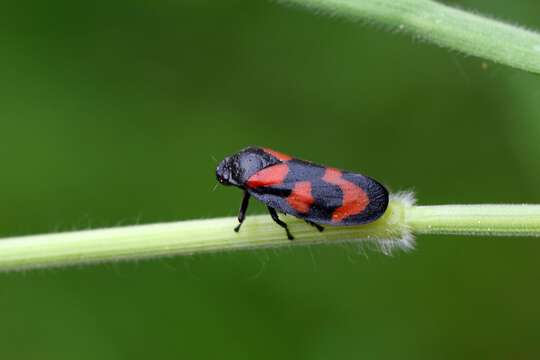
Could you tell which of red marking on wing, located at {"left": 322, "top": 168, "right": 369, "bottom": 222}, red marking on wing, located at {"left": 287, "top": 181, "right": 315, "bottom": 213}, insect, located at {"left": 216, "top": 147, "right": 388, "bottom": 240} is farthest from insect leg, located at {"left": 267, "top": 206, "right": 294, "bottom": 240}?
red marking on wing, located at {"left": 322, "top": 168, "right": 369, "bottom": 222}

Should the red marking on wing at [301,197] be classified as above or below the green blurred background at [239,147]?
above

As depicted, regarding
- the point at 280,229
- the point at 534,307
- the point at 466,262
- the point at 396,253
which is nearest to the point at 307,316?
the point at 396,253

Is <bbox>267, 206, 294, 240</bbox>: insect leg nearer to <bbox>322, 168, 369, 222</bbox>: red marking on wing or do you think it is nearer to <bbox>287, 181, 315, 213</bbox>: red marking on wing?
<bbox>287, 181, 315, 213</bbox>: red marking on wing

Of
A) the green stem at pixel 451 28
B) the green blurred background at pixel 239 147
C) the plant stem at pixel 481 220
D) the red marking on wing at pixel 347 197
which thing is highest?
the green stem at pixel 451 28

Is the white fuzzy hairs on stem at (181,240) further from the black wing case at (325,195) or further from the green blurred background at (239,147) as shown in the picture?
the green blurred background at (239,147)

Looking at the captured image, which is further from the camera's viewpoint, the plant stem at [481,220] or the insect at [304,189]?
the insect at [304,189]

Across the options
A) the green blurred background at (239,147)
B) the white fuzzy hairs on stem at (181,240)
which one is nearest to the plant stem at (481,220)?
the white fuzzy hairs on stem at (181,240)

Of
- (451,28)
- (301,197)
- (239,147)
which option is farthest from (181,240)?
(239,147)
